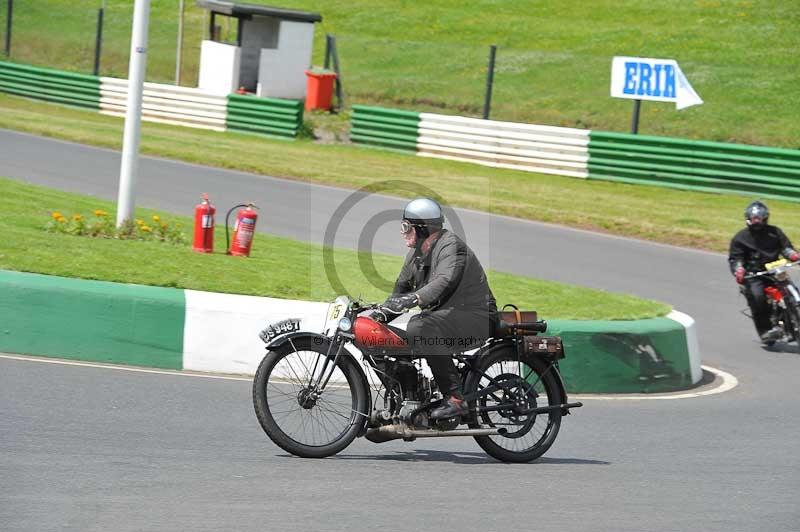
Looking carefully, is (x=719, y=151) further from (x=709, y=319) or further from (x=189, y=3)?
(x=189, y=3)

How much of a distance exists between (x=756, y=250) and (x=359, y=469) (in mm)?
8678

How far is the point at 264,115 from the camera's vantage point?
30.0 meters

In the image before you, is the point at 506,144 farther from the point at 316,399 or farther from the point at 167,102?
the point at 316,399

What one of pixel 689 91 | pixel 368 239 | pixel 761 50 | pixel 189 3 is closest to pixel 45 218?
pixel 368 239

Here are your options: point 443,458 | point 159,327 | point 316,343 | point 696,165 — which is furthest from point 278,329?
point 696,165

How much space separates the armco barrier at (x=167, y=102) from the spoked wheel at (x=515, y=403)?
22225 millimetres

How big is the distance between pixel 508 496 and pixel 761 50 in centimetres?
3447

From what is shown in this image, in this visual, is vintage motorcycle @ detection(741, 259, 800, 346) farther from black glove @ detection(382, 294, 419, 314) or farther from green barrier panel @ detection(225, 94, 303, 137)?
green barrier panel @ detection(225, 94, 303, 137)

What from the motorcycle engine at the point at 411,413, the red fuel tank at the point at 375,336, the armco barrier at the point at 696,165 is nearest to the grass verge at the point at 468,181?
the armco barrier at the point at 696,165

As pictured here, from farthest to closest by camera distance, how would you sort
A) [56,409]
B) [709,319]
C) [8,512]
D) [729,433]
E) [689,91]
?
[689,91], [709,319], [729,433], [56,409], [8,512]

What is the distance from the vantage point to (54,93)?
32906 mm

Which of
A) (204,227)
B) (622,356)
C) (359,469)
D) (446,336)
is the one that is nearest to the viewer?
(359,469)

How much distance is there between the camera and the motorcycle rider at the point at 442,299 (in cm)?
758

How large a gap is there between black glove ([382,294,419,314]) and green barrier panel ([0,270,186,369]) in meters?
2.81
